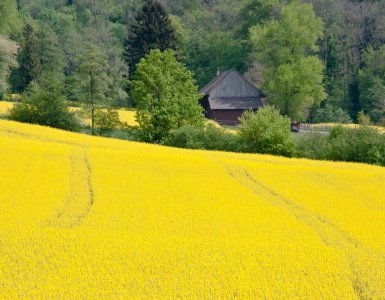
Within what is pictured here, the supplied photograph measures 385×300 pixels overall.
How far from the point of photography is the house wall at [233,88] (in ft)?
237

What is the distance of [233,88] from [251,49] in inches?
880

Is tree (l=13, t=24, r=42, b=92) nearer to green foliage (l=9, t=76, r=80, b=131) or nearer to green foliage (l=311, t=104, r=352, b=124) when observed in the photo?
green foliage (l=9, t=76, r=80, b=131)

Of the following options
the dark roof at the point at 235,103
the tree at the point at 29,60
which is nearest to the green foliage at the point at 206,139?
the dark roof at the point at 235,103

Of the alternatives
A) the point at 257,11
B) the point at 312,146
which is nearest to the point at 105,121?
the point at 312,146

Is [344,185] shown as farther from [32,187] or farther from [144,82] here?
[144,82]

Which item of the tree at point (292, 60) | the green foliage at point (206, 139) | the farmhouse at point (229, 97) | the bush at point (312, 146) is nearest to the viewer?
the bush at point (312, 146)

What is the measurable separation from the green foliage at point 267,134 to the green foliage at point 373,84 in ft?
146

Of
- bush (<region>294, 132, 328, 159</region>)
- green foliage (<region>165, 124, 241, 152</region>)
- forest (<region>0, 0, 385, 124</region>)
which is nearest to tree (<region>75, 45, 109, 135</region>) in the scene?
forest (<region>0, 0, 385, 124</region>)

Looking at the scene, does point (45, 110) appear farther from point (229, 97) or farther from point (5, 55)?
point (229, 97)

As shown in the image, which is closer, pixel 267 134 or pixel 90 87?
pixel 267 134

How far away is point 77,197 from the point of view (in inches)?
594

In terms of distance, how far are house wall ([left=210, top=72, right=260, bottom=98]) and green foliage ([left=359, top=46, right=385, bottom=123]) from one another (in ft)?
59.3

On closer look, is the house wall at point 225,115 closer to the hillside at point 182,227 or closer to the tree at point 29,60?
the tree at point 29,60

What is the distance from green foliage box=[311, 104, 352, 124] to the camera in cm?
7794
